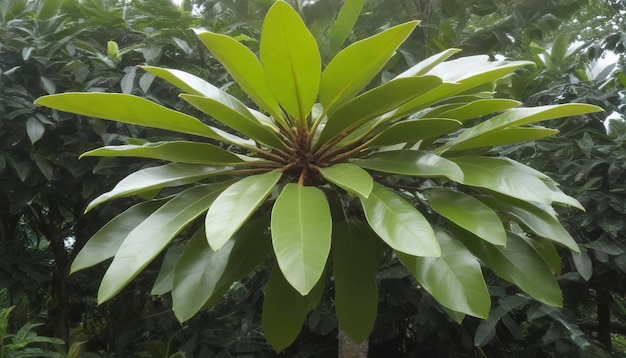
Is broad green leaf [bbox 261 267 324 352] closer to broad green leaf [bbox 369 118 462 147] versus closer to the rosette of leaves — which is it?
the rosette of leaves

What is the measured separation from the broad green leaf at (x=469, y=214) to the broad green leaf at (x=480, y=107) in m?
0.13

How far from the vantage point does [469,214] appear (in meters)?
0.68

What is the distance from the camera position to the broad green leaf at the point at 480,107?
28.9 inches

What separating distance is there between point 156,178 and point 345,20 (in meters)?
0.49

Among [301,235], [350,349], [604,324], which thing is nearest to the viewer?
[301,235]

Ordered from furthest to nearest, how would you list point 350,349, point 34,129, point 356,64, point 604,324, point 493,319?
1. point 604,324
2. point 34,129
3. point 493,319
4. point 350,349
5. point 356,64

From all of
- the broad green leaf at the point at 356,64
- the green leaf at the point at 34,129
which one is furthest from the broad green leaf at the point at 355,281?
the green leaf at the point at 34,129

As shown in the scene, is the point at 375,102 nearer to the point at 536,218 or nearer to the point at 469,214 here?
the point at 469,214

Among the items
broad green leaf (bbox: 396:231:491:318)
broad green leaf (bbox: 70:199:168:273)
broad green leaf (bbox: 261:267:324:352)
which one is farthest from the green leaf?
broad green leaf (bbox: 396:231:491:318)

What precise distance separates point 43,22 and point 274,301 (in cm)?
140

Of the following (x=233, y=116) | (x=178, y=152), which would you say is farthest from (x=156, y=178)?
(x=233, y=116)

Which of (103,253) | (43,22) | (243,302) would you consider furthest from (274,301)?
(43,22)

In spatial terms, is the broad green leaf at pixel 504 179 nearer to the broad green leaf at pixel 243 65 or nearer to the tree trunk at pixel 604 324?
the broad green leaf at pixel 243 65

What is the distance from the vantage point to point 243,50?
67 centimetres
